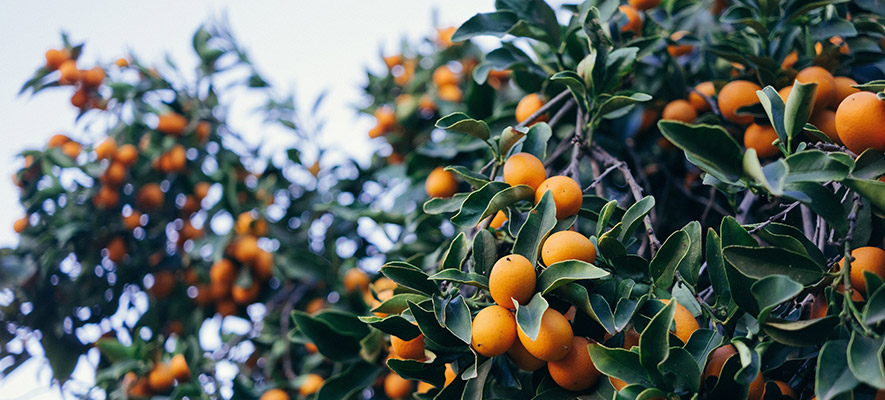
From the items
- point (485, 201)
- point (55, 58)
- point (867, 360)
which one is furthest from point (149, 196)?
point (867, 360)

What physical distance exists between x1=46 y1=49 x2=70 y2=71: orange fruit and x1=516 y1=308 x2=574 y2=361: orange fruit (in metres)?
2.05

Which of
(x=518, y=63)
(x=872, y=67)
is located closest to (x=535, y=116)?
(x=518, y=63)

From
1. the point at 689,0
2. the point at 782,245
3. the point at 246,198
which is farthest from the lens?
the point at 246,198

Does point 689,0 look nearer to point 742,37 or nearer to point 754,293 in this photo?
point 742,37

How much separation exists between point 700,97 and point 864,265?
1.98 feet

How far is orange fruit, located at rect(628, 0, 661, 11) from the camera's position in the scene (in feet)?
4.65

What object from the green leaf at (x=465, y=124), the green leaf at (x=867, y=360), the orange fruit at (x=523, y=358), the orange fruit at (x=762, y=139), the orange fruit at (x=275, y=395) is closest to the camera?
the green leaf at (x=867, y=360)

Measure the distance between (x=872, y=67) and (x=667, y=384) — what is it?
2.77ft

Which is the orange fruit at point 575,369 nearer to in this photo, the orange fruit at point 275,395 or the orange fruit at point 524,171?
the orange fruit at point 524,171

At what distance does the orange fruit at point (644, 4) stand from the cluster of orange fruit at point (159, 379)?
55.2 inches

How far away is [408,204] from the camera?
1.58 metres

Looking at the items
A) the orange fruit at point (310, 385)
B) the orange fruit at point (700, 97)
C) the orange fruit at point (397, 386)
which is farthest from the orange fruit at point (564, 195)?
the orange fruit at point (310, 385)

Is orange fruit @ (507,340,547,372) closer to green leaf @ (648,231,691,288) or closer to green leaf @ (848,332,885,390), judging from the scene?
green leaf @ (648,231,691,288)

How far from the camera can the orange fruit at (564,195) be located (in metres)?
0.89
